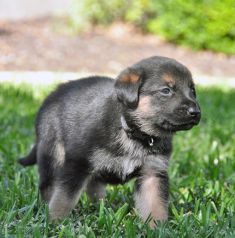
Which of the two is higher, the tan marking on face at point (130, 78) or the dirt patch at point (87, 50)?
the tan marking on face at point (130, 78)

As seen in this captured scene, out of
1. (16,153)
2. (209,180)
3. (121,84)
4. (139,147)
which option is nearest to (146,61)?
(121,84)

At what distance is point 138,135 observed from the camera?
480 cm

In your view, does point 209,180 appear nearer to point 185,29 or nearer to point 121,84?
point 121,84

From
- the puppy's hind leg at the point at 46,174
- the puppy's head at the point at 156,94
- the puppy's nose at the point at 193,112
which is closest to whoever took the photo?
the puppy's nose at the point at 193,112

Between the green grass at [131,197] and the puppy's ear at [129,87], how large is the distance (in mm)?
745

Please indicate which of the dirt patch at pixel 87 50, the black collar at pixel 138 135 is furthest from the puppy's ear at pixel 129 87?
the dirt patch at pixel 87 50

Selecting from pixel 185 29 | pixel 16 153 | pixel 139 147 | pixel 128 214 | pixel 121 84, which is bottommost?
pixel 185 29

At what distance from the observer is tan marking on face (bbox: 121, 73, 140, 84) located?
15.4ft

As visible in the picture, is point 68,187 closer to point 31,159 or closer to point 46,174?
point 46,174

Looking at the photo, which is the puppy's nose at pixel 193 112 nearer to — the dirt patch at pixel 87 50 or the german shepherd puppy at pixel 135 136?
the german shepherd puppy at pixel 135 136

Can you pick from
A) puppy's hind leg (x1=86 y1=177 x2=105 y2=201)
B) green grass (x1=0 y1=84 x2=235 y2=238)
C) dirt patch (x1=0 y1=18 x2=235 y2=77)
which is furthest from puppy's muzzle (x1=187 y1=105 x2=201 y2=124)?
dirt patch (x1=0 y1=18 x2=235 y2=77)

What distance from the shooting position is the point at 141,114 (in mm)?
4699

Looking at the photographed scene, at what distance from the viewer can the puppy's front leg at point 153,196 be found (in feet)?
15.4

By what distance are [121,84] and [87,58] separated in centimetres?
1112
